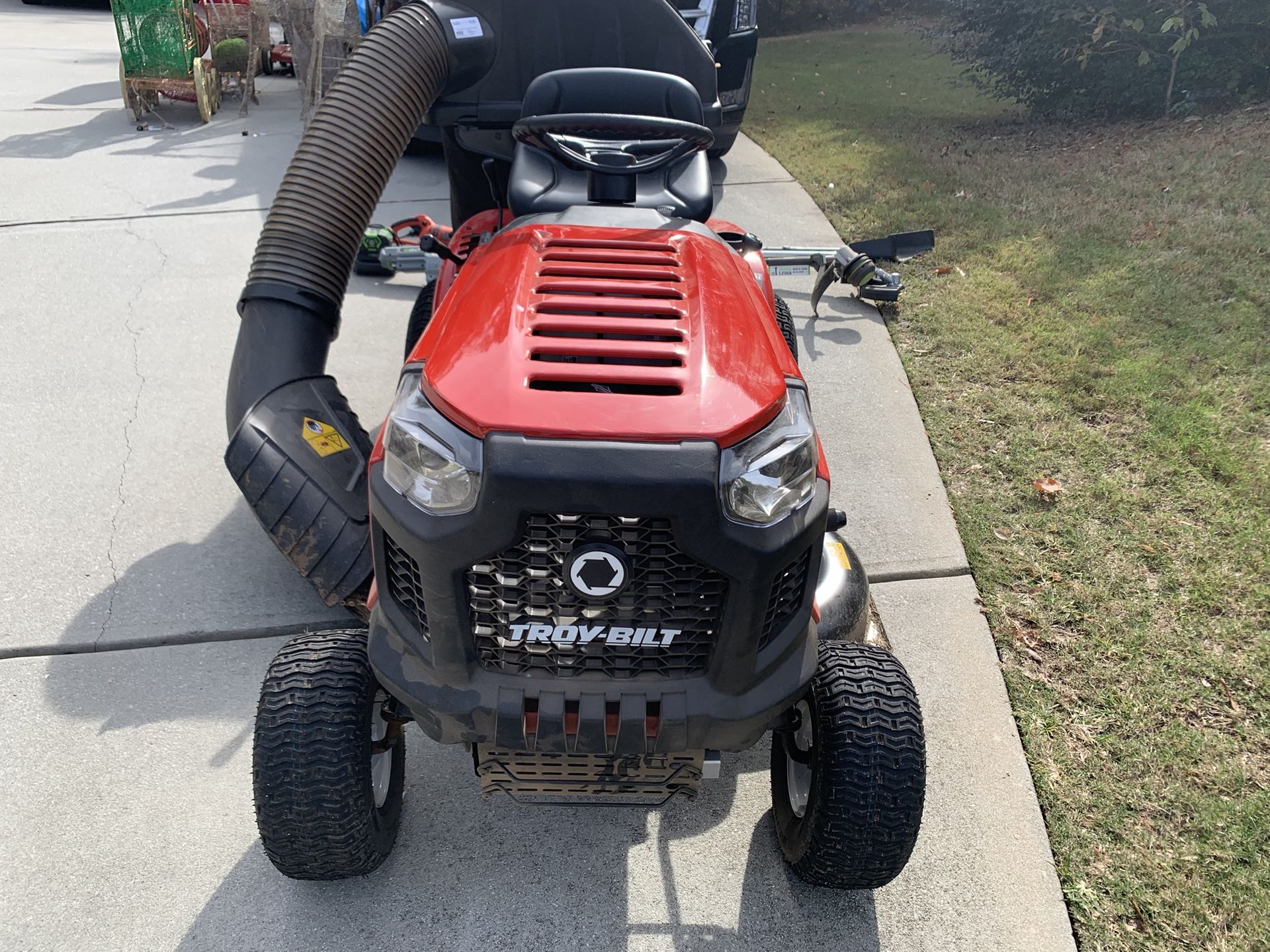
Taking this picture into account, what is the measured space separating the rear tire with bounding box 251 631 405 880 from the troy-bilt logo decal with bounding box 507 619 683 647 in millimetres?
507

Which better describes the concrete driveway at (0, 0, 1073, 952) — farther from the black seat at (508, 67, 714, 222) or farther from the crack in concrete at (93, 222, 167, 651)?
the black seat at (508, 67, 714, 222)

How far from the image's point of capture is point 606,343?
2041 millimetres

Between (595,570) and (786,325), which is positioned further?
(786,325)

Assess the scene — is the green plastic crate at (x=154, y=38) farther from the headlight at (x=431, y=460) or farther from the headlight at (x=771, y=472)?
the headlight at (x=771, y=472)

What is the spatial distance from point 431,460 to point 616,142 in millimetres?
1815

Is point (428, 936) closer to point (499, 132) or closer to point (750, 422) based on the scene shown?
point (750, 422)

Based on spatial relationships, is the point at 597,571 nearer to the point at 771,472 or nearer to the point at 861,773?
the point at 771,472

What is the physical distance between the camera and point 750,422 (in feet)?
6.17

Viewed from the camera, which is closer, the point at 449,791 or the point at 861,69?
the point at 449,791

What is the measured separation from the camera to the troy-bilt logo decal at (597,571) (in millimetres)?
1818

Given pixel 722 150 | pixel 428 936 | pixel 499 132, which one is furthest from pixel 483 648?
pixel 722 150

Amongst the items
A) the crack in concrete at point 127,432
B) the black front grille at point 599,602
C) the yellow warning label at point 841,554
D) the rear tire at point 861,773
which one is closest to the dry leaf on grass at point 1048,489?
the yellow warning label at point 841,554

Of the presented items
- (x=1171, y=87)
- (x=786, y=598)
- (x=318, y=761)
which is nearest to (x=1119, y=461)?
(x=786, y=598)

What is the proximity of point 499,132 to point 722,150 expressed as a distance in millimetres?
3884
